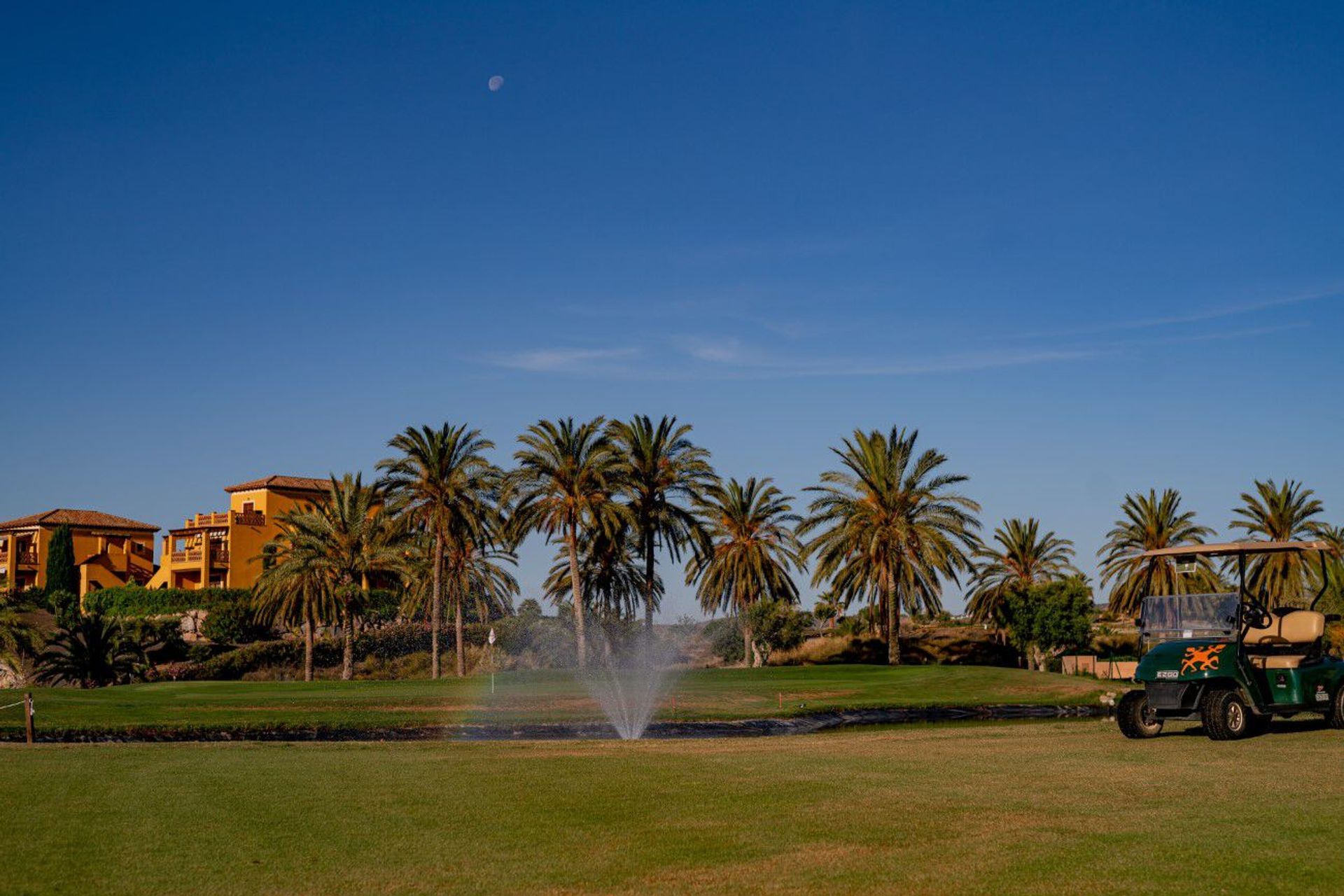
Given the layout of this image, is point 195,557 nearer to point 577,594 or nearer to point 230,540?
point 230,540

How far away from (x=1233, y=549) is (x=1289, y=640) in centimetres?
161

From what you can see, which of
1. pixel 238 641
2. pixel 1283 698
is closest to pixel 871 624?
pixel 238 641

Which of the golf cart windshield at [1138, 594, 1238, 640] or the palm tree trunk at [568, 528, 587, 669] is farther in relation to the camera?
the palm tree trunk at [568, 528, 587, 669]

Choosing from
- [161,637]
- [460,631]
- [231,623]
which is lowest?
[161,637]

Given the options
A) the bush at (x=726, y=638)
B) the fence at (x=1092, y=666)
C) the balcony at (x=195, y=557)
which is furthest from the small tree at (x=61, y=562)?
the fence at (x=1092, y=666)

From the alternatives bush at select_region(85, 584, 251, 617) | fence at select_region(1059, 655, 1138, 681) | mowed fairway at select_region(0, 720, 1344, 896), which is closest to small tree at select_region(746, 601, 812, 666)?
→ fence at select_region(1059, 655, 1138, 681)

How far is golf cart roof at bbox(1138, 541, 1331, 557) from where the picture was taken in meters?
18.1

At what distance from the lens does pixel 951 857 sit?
896 centimetres

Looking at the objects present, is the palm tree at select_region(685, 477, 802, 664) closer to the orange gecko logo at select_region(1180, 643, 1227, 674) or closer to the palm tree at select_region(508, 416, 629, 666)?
the palm tree at select_region(508, 416, 629, 666)

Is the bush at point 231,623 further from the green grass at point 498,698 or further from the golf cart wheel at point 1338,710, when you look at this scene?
the golf cart wheel at point 1338,710

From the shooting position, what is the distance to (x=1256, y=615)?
18.1 m

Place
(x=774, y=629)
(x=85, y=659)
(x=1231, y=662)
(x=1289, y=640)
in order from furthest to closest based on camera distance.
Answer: (x=774, y=629)
(x=85, y=659)
(x=1289, y=640)
(x=1231, y=662)

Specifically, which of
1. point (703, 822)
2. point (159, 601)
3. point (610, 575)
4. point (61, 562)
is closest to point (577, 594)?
point (610, 575)

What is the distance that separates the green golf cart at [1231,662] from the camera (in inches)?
685
